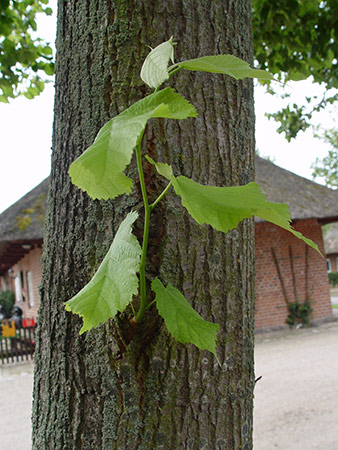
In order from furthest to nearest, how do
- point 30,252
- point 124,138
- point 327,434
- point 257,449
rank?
point 30,252 → point 327,434 → point 257,449 → point 124,138

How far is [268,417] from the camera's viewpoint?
20.3ft

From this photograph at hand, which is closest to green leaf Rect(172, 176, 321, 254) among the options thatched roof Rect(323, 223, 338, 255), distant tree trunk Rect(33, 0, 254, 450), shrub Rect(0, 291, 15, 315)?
distant tree trunk Rect(33, 0, 254, 450)

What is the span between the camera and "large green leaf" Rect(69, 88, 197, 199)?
48cm

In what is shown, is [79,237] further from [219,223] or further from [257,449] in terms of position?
[257,449]

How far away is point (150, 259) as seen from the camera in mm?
1061

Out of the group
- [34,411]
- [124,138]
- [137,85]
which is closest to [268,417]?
[34,411]

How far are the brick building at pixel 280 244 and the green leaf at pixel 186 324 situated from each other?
444 inches

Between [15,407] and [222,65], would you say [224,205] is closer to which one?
[222,65]

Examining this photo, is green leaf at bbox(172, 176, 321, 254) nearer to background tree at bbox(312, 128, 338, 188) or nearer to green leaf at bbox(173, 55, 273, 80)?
green leaf at bbox(173, 55, 273, 80)

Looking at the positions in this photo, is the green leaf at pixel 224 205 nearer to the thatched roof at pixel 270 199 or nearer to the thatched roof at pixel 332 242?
the thatched roof at pixel 270 199

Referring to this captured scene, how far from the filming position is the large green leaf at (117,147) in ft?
1.56

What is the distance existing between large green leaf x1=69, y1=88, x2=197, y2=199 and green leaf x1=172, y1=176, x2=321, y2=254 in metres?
0.09

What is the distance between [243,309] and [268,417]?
5687mm

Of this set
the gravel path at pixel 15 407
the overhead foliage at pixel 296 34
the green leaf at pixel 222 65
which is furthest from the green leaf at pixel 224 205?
the gravel path at pixel 15 407
